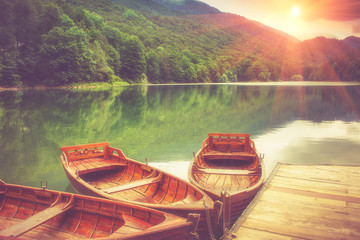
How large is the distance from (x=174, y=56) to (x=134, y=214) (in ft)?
385

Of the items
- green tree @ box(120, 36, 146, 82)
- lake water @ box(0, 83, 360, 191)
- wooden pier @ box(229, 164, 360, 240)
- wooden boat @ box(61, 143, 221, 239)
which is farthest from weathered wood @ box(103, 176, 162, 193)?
green tree @ box(120, 36, 146, 82)

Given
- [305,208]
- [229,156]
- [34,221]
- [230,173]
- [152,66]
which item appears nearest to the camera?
[34,221]

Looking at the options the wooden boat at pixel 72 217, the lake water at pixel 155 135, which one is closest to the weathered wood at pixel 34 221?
the wooden boat at pixel 72 217

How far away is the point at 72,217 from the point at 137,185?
1990mm

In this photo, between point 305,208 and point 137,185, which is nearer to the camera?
point 305,208

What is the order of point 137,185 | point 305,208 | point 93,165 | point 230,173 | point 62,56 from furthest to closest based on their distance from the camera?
point 62,56 → point 93,165 → point 230,173 → point 137,185 → point 305,208

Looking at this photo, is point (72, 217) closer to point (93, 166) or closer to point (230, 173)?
point (93, 166)

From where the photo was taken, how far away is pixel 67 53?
69.0 meters

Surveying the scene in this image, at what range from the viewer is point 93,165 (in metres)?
10.3

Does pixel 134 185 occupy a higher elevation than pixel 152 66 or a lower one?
lower

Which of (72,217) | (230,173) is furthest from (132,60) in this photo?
(72,217)

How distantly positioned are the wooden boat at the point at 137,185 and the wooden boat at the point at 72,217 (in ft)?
1.85

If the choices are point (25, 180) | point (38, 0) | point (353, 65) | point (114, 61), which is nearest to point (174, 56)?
point (114, 61)

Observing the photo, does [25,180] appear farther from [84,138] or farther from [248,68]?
[248,68]
